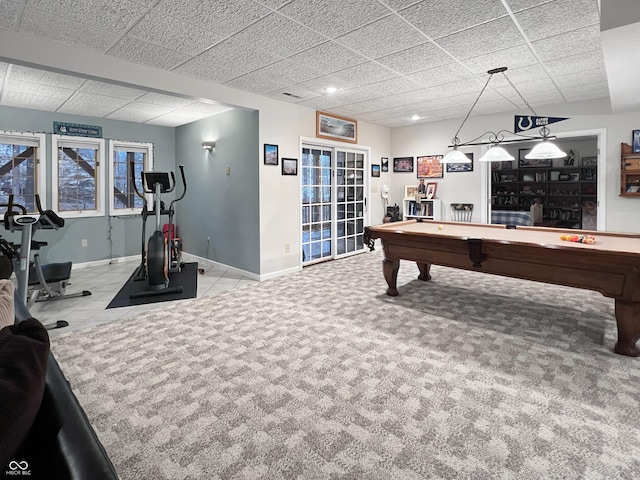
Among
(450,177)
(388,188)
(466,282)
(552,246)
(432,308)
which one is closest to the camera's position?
(552,246)

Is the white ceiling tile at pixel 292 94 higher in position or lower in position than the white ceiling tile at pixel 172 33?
higher

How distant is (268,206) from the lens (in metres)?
5.14

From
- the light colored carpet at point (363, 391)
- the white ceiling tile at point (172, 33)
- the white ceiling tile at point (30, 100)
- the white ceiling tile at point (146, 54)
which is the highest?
the white ceiling tile at point (30, 100)

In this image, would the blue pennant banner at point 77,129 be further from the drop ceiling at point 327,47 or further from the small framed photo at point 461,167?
the small framed photo at point 461,167

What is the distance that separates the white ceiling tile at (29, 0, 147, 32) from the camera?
8.26ft

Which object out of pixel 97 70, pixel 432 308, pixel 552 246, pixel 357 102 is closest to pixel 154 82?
pixel 97 70

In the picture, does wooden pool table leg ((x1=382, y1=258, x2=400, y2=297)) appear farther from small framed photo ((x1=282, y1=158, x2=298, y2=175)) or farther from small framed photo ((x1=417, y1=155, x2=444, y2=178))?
small framed photo ((x1=417, y1=155, x2=444, y2=178))

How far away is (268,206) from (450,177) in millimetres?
3595

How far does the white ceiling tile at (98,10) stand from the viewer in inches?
99.1

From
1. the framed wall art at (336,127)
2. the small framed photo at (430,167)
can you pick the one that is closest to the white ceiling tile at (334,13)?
the framed wall art at (336,127)

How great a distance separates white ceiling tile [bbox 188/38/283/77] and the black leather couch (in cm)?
308

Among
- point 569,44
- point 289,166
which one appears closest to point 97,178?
point 289,166

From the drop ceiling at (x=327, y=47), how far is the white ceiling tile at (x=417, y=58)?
0.01 metres

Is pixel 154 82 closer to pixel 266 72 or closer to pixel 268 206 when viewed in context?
pixel 266 72
